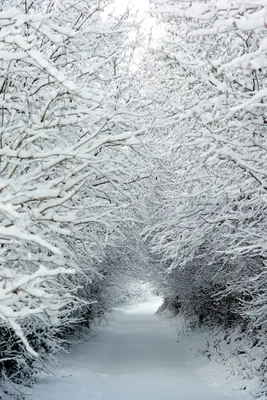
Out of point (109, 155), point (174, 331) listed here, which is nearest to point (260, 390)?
point (109, 155)

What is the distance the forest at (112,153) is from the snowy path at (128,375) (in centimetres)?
80

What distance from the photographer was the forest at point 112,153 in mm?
4145

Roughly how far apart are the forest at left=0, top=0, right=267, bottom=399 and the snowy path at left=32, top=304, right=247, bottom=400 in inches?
31.6

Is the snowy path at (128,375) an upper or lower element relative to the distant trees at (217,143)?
lower

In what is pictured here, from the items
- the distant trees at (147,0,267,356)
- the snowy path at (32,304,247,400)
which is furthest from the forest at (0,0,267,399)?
the snowy path at (32,304,247,400)

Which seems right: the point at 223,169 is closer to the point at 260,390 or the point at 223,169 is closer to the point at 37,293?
the point at 260,390

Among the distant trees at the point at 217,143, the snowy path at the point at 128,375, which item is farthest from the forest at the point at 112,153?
the snowy path at the point at 128,375

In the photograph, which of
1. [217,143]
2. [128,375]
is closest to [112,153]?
[128,375]

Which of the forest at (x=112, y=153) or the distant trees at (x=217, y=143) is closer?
the forest at (x=112, y=153)

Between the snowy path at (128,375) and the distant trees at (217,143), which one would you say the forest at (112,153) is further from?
the snowy path at (128,375)

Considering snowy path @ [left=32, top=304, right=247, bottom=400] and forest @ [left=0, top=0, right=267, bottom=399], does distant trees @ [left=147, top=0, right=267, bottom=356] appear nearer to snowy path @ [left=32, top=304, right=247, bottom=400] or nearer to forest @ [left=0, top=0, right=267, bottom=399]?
forest @ [left=0, top=0, right=267, bottom=399]

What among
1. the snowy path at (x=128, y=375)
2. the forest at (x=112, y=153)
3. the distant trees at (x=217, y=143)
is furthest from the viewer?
the snowy path at (x=128, y=375)

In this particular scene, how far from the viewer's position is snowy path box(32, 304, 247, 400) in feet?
36.4

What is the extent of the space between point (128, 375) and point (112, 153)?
18.3ft
